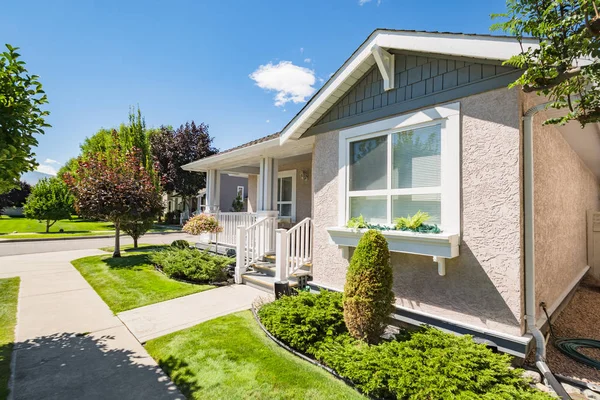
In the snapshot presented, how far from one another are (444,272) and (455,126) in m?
2.05

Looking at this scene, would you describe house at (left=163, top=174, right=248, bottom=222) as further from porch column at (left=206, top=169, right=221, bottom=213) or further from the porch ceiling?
the porch ceiling

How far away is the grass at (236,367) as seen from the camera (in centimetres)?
308

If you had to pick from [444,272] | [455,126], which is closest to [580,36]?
[455,126]

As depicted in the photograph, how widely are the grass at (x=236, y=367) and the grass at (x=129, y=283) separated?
2.29 metres

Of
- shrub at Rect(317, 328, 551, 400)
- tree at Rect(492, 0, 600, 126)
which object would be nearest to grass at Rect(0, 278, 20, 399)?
shrub at Rect(317, 328, 551, 400)

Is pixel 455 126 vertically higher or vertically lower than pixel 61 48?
lower

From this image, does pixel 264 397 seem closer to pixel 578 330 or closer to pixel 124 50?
pixel 578 330

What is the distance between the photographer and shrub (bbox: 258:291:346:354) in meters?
3.98

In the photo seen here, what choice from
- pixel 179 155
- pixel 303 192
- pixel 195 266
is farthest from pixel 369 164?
pixel 179 155

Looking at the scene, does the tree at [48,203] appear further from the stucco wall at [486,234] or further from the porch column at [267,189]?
the stucco wall at [486,234]

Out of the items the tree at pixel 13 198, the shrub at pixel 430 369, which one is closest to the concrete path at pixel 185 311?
the shrub at pixel 430 369

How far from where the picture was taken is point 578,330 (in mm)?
4656

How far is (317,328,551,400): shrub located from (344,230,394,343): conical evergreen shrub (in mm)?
226

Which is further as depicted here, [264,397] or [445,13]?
[445,13]
